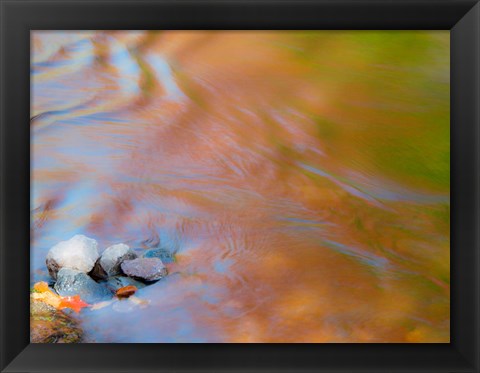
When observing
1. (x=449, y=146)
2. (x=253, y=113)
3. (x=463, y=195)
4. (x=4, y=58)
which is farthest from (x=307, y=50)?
(x=4, y=58)

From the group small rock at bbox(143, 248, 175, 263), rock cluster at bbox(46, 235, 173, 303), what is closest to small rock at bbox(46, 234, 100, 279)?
rock cluster at bbox(46, 235, 173, 303)

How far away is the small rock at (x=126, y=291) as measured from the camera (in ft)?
3.05

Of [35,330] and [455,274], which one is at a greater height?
[455,274]

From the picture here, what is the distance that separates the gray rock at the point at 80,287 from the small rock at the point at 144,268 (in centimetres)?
8

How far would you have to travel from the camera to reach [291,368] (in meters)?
0.91

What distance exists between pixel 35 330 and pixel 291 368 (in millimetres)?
686

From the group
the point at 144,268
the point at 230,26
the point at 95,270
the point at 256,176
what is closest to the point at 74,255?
the point at 95,270

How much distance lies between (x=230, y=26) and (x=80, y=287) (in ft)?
2.63

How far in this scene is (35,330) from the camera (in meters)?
0.94

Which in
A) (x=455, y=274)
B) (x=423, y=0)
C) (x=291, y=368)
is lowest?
(x=291, y=368)

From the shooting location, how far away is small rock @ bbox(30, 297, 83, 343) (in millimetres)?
928

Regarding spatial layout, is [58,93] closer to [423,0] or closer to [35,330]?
[35,330]

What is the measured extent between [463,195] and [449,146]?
135 millimetres

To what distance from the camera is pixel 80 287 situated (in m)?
0.93
